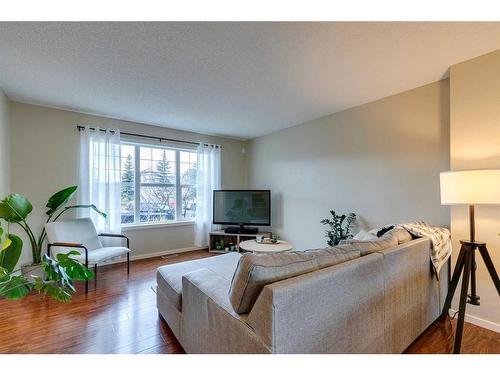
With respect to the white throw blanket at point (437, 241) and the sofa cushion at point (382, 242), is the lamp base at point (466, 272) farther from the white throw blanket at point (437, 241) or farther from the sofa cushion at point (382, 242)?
the sofa cushion at point (382, 242)

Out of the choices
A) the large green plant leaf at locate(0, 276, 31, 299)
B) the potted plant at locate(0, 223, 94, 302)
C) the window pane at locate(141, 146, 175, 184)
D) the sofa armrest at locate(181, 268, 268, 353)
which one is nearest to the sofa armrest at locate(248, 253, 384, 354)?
the sofa armrest at locate(181, 268, 268, 353)

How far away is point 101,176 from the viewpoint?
3676 millimetres

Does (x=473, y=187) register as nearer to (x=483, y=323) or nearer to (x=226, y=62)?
(x=483, y=323)

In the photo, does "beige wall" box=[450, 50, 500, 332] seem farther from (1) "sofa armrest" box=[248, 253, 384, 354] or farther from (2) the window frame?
(2) the window frame

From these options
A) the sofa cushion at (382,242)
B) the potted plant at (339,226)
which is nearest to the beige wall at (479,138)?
the sofa cushion at (382,242)

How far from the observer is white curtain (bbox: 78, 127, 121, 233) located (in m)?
3.57

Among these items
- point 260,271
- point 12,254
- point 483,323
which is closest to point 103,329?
point 12,254

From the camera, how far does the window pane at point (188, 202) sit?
4703mm

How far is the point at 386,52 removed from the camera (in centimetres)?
198

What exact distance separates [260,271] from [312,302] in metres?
0.28

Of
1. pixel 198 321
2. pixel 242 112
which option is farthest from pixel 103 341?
pixel 242 112

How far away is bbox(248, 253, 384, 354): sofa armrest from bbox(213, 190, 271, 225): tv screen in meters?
3.01
